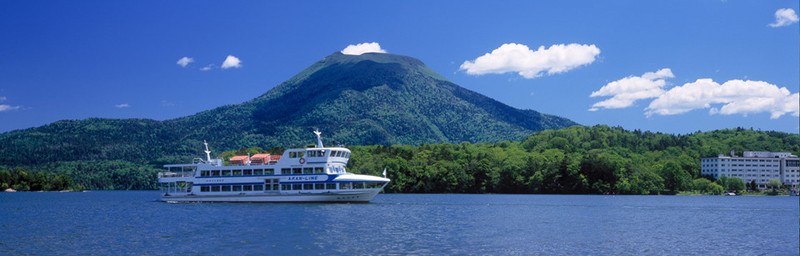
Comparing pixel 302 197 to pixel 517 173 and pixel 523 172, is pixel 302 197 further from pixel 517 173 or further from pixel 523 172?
pixel 523 172

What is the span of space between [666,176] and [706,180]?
13870mm

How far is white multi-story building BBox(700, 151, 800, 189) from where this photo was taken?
173 m

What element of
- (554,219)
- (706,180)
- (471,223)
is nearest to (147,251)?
(471,223)

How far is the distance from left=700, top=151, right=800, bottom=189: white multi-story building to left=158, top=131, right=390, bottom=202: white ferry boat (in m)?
122

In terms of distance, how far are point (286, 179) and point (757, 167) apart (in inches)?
5498

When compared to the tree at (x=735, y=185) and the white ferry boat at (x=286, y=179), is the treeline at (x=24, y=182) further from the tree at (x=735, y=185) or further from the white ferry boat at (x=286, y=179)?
the tree at (x=735, y=185)

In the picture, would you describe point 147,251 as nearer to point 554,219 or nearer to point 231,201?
point 554,219

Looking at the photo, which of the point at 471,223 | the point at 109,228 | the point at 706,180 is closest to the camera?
the point at 109,228

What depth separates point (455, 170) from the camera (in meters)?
138

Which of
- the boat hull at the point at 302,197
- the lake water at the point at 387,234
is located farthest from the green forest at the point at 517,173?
the lake water at the point at 387,234

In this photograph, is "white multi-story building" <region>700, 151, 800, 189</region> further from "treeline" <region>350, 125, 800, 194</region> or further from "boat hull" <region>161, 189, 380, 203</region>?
"boat hull" <region>161, 189, 380, 203</region>

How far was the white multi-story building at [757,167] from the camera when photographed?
173125mm

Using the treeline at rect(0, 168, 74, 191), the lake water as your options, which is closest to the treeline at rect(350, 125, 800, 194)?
the treeline at rect(0, 168, 74, 191)

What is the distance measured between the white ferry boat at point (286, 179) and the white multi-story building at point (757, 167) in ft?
399
